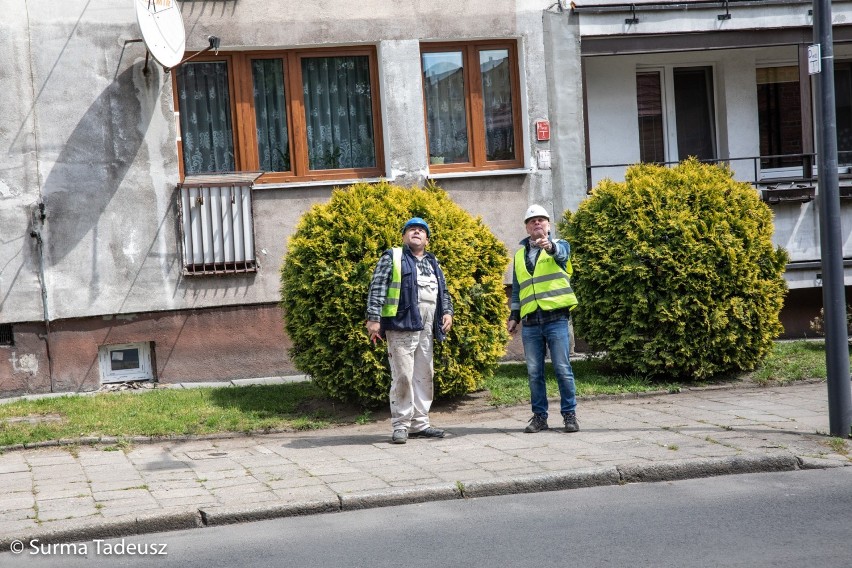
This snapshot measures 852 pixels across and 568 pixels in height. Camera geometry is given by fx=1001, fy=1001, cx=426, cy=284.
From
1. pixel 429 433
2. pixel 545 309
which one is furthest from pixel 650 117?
pixel 429 433

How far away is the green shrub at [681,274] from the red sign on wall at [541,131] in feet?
7.38

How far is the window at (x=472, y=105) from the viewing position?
13.3 metres

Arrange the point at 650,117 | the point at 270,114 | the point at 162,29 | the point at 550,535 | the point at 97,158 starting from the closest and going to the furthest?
the point at 550,535, the point at 162,29, the point at 97,158, the point at 270,114, the point at 650,117

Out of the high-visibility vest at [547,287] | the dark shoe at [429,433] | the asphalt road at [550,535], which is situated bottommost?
the asphalt road at [550,535]

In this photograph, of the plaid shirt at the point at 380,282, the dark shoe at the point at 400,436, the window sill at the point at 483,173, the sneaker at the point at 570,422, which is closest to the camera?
the dark shoe at the point at 400,436

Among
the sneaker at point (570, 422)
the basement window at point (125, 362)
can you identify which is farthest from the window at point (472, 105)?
the sneaker at point (570, 422)

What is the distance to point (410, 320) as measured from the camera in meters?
8.71

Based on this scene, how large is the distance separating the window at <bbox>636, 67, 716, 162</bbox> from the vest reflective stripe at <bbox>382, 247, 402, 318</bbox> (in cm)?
763

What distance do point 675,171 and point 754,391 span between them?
8.38ft

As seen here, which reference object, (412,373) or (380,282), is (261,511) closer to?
(412,373)

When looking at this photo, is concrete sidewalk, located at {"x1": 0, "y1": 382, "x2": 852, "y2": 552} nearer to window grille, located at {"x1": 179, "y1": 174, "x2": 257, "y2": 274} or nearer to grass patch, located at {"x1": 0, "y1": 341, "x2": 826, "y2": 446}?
grass patch, located at {"x1": 0, "y1": 341, "x2": 826, "y2": 446}

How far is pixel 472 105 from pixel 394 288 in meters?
5.25

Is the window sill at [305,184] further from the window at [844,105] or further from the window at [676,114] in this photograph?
the window at [844,105]

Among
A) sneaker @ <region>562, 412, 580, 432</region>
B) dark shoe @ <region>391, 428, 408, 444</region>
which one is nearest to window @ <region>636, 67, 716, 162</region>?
sneaker @ <region>562, 412, 580, 432</region>
